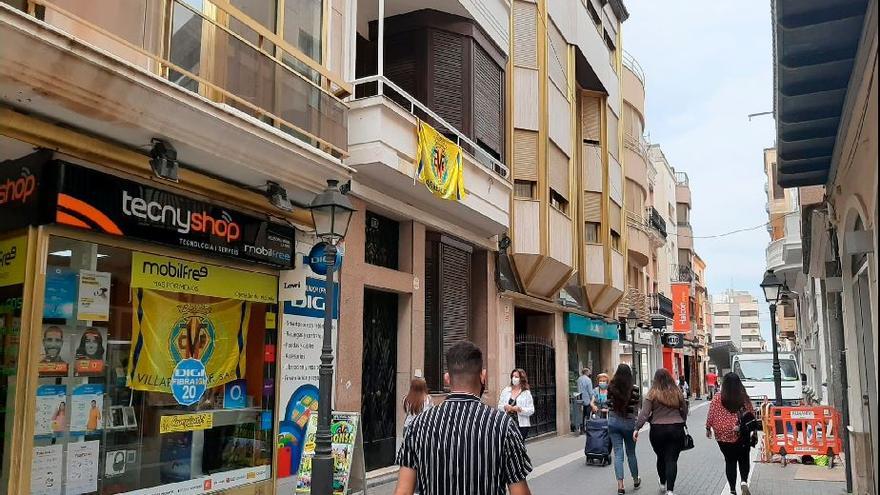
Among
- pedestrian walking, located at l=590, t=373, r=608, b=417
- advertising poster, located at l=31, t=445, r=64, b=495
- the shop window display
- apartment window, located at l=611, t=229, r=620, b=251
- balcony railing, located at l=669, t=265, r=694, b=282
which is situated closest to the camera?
advertising poster, located at l=31, t=445, r=64, b=495

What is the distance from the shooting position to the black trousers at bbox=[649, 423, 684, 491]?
30.0ft

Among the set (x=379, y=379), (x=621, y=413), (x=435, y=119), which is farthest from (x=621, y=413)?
(x=435, y=119)

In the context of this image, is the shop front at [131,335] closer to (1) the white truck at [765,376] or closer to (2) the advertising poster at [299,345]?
(2) the advertising poster at [299,345]

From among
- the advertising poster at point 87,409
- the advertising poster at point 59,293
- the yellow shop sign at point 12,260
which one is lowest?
the advertising poster at point 87,409

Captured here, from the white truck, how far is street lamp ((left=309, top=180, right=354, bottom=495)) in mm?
19589

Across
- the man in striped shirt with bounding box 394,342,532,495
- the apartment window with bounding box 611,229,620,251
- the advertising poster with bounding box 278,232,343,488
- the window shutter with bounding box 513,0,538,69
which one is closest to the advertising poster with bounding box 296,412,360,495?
the advertising poster with bounding box 278,232,343,488

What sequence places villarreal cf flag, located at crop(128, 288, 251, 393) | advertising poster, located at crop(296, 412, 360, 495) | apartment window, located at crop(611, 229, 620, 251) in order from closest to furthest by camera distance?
1. villarreal cf flag, located at crop(128, 288, 251, 393)
2. advertising poster, located at crop(296, 412, 360, 495)
3. apartment window, located at crop(611, 229, 620, 251)

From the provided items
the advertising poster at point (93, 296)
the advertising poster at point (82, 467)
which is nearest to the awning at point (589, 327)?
the advertising poster at point (93, 296)

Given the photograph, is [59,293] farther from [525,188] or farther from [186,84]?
[525,188]

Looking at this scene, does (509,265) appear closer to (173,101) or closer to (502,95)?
(502,95)

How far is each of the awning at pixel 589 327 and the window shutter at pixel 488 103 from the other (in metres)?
6.46

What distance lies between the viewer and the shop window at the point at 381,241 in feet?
41.5

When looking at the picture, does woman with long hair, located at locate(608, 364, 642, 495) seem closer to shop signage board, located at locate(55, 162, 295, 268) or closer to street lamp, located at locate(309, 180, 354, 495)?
street lamp, located at locate(309, 180, 354, 495)

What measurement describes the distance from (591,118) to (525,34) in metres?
6.68
